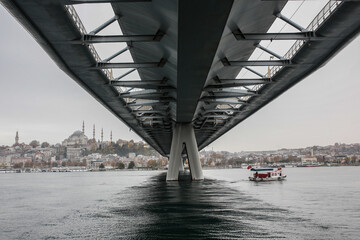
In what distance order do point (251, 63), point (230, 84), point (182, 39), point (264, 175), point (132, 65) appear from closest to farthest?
point (182, 39)
point (251, 63)
point (132, 65)
point (230, 84)
point (264, 175)

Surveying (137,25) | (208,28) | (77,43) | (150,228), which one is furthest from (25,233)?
(208,28)

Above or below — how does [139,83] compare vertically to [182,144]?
above

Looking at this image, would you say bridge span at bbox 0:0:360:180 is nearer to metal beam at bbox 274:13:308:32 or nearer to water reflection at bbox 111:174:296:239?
metal beam at bbox 274:13:308:32

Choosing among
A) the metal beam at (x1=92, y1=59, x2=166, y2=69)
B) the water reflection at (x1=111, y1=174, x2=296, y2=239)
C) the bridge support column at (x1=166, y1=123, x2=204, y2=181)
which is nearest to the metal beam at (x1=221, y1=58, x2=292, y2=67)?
the metal beam at (x1=92, y1=59, x2=166, y2=69)

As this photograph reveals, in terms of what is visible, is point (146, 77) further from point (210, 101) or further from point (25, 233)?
point (25, 233)

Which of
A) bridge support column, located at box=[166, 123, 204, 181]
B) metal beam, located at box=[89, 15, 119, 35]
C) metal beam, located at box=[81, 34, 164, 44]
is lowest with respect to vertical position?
bridge support column, located at box=[166, 123, 204, 181]

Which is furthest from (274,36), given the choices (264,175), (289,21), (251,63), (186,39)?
(264,175)

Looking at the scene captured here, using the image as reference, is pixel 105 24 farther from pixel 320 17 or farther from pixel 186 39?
pixel 320 17

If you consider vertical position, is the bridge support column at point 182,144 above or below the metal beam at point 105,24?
below

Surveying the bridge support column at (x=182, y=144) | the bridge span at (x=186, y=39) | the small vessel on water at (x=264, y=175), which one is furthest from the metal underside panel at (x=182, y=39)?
the small vessel on water at (x=264, y=175)

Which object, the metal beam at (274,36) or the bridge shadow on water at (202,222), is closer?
the bridge shadow on water at (202,222)

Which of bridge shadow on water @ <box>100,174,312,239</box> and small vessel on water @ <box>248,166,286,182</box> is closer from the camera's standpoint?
bridge shadow on water @ <box>100,174,312,239</box>

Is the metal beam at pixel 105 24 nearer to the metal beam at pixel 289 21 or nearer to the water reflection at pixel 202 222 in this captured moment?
the metal beam at pixel 289 21
